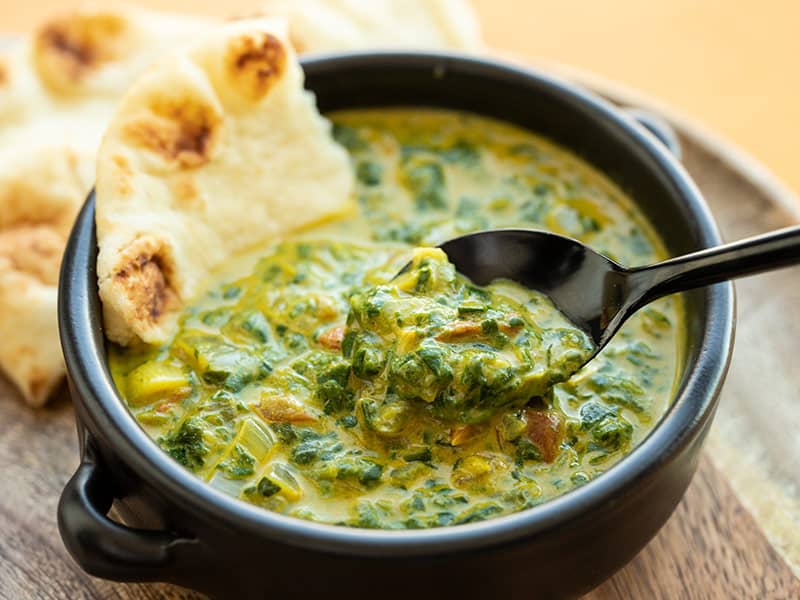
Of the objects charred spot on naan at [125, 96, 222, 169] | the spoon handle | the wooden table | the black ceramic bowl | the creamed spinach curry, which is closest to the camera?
the black ceramic bowl

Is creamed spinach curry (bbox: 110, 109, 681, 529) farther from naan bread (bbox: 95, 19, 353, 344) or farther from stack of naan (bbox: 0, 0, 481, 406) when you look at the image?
stack of naan (bbox: 0, 0, 481, 406)

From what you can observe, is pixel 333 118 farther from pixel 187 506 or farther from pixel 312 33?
pixel 187 506

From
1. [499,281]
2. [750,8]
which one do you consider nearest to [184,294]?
[499,281]

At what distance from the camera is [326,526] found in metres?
2.29

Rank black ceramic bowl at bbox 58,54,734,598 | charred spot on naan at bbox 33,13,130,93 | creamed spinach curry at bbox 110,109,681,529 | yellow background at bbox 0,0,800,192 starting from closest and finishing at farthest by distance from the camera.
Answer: black ceramic bowl at bbox 58,54,734,598 → creamed spinach curry at bbox 110,109,681,529 → charred spot on naan at bbox 33,13,130,93 → yellow background at bbox 0,0,800,192

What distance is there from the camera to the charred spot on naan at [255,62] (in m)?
3.33

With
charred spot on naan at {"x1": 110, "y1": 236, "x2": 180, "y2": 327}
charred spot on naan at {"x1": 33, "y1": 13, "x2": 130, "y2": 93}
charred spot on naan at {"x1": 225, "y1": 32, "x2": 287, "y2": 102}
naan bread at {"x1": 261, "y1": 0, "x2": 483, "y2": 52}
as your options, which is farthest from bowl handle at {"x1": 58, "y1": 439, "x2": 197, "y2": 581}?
naan bread at {"x1": 261, "y1": 0, "x2": 483, "y2": 52}

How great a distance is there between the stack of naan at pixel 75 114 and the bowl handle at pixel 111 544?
68 cm

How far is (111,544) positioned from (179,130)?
1.42 m

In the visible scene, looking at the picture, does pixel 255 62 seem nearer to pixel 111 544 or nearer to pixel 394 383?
pixel 394 383

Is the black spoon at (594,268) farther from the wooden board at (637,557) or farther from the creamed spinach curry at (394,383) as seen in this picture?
the wooden board at (637,557)

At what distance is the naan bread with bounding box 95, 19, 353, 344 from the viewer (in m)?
3.01

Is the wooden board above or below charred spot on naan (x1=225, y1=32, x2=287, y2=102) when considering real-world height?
below

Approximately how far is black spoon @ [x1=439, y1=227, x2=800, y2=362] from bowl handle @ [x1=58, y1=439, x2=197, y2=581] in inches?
47.6
